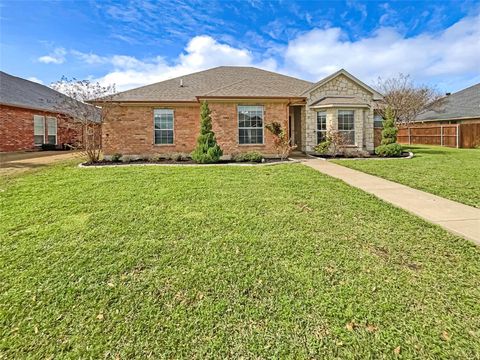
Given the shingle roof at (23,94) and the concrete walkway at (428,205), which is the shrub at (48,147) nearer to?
the shingle roof at (23,94)

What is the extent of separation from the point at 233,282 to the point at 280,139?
1196 cm

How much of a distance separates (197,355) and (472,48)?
32659mm

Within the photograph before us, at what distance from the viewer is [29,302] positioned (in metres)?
3.22

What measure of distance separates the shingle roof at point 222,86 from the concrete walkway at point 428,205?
28.2ft

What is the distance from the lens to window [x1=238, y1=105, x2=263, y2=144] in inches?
620

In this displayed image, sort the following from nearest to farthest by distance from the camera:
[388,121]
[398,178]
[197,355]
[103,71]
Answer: [197,355]
[398,178]
[388,121]
[103,71]

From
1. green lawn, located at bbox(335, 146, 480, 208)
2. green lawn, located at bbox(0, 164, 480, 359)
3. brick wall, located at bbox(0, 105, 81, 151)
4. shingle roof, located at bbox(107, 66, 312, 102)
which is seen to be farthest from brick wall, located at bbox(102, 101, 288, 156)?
green lawn, located at bbox(0, 164, 480, 359)

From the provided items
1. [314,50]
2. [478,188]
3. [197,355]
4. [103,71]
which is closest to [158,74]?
[103,71]

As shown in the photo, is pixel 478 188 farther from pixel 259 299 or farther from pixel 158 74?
pixel 158 74

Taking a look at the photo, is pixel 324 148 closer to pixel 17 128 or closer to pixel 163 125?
pixel 163 125

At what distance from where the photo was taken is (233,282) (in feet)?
11.6

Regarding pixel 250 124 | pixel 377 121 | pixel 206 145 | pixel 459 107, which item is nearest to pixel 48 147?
pixel 206 145

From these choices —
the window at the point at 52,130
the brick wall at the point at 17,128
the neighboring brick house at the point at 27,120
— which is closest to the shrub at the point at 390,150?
the neighboring brick house at the point at 27,120

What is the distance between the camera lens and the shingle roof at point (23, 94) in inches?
799
